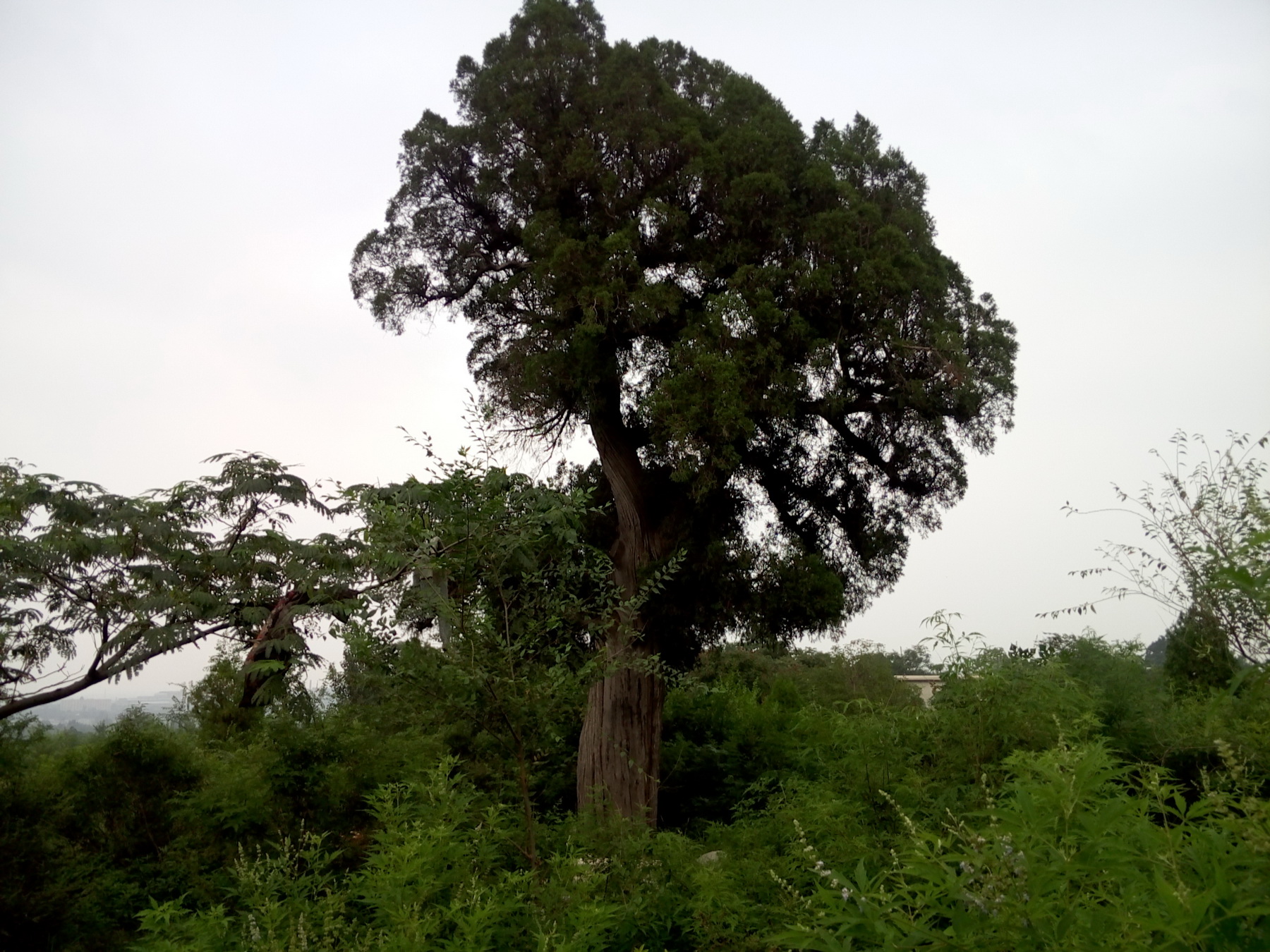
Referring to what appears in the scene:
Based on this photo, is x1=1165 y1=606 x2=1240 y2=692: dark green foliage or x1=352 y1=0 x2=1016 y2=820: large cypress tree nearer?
x1=1165 y1=606 x2=1240 y2=692: dark green foliage

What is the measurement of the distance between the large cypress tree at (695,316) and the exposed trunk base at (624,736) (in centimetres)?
3

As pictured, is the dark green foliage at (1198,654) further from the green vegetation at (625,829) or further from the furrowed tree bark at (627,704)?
the furrowed tree bark at (627,704)

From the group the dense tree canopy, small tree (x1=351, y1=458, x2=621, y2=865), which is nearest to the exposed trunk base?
the dense tree canopy

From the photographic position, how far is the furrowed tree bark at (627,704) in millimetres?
9984

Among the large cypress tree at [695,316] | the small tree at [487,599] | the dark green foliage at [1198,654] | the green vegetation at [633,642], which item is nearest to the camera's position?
the green vegetation at [633,642]

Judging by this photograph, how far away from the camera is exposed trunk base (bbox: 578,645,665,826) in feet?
32.8

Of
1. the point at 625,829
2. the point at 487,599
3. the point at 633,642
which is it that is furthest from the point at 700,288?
the point at 625,829

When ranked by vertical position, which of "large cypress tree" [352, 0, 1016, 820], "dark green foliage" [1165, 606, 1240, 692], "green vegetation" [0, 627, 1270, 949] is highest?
"large cypress tree" [352, 0, 1016, 820]

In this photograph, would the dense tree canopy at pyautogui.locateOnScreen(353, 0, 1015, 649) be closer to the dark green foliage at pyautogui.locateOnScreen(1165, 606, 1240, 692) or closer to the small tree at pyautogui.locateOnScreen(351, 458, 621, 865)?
the dark green foliage at pyautogui.locateOnScreen(1165, 606, 1240, 692)

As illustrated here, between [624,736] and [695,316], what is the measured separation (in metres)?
4.91

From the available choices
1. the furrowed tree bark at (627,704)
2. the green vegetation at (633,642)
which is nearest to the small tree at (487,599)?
the green vegetation at (633,642)

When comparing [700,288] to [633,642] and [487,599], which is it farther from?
[487,599]

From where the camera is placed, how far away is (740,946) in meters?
3.82

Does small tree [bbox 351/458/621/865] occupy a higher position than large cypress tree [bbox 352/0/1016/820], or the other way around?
large cypress tree [bbox 352/0/1016/820]
